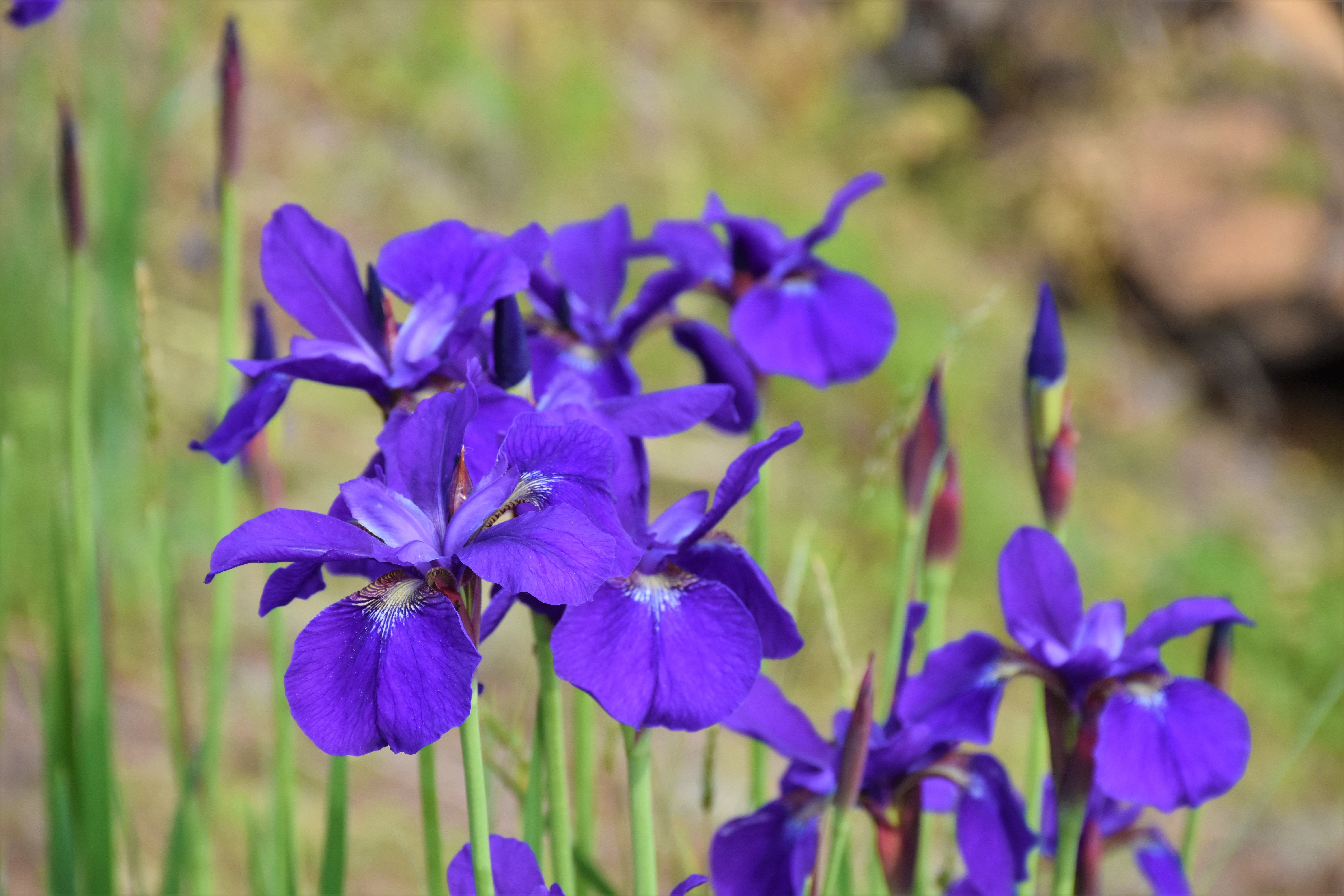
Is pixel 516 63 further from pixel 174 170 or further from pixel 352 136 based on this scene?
pixel 174 170

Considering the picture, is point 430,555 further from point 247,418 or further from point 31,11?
point 31,11

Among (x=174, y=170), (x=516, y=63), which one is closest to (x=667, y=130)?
(x=516, y=63)

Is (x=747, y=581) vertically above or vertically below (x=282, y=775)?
A: above

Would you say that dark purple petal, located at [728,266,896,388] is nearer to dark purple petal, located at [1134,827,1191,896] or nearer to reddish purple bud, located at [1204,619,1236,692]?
reddish purple bud, located at [1204,619,1236,692]

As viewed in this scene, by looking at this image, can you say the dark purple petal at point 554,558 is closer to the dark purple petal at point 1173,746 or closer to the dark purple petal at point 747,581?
the dark purple petal at point 747,581

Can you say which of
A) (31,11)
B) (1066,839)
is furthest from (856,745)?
(31,11)
